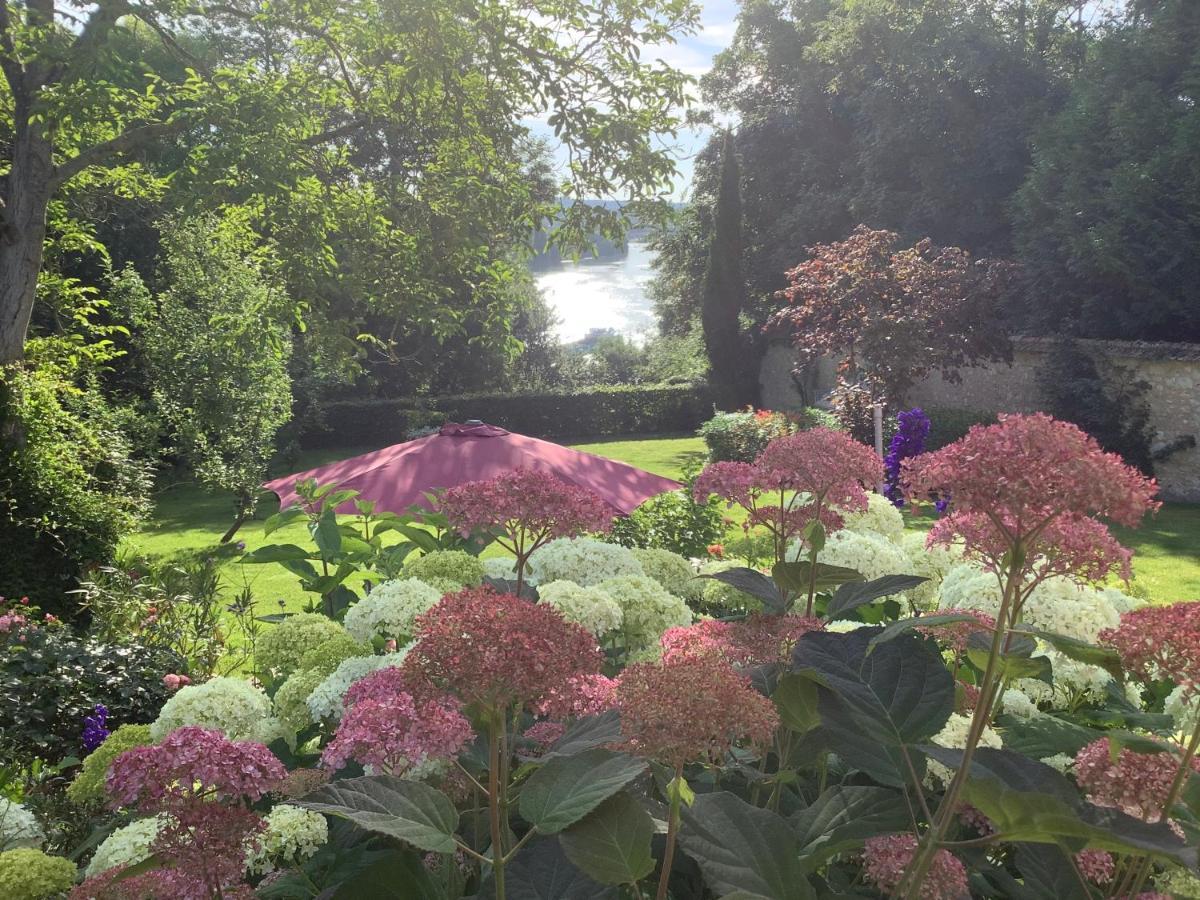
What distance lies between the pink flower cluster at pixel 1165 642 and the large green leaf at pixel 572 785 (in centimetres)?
54

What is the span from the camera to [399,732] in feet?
3.67

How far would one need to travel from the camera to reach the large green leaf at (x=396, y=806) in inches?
35.9

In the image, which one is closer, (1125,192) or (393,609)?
(393,609)

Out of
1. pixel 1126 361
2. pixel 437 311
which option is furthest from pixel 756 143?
pixel 437 311

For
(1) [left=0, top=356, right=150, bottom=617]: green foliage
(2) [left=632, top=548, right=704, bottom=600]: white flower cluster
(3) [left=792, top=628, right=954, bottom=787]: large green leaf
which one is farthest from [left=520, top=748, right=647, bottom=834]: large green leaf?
(1) [left=0, top=356, right=150, bottom=617]: green foliage

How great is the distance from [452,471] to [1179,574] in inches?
315

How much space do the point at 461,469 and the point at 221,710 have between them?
6.54 m

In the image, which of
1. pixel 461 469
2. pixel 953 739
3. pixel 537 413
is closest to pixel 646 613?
pixel 953 739

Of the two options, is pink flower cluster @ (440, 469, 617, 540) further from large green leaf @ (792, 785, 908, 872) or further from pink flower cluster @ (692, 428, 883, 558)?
large green leaf @ (792, 785, 908, 872)

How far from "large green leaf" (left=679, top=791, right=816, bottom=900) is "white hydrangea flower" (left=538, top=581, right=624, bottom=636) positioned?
1023 mm

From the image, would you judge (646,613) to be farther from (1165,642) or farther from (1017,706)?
(1165,642)

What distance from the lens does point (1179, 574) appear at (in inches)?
388

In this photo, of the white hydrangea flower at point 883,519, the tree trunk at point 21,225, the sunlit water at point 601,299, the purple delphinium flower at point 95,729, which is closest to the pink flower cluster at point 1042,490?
the white hydrangea flower at point 883,519

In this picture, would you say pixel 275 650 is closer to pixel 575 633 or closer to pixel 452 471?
pixel 575 633
